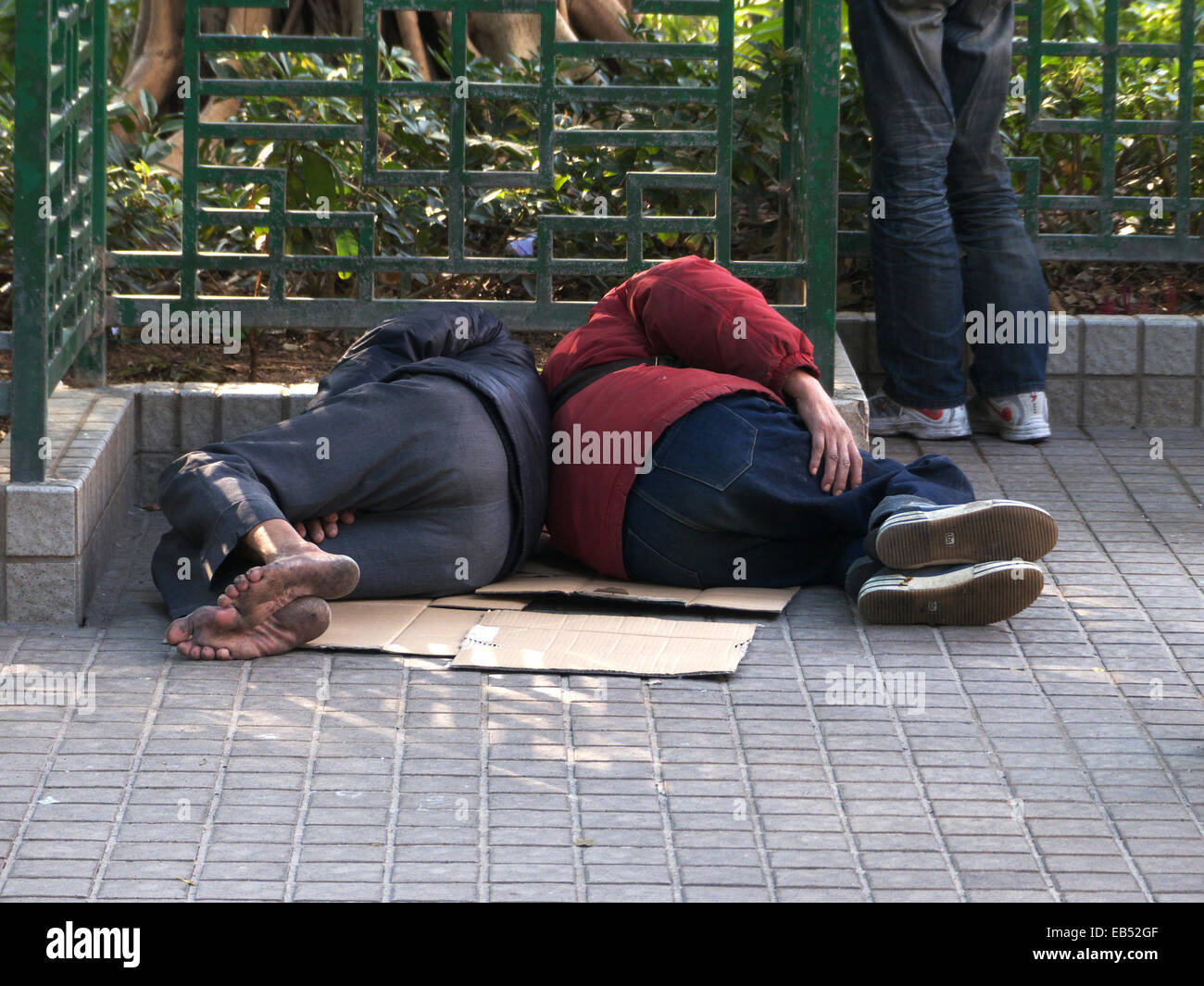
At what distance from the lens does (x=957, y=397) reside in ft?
17.4

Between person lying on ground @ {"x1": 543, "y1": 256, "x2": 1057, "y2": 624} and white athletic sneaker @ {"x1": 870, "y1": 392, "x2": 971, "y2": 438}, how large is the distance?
121 centimetres

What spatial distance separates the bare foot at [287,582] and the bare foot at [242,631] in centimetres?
2

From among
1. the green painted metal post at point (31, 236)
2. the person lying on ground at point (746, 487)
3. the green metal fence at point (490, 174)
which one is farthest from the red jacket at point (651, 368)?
the green painted metal post at point (31, 236)

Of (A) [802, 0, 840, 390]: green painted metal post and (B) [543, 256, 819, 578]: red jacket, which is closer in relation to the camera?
(B) [543, 256, 819, 578]: red jacket

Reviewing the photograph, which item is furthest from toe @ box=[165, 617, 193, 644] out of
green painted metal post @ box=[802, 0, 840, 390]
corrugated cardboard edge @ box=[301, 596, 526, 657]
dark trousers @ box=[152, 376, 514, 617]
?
green painted metal post @ box=[802, 0, 840, 390]

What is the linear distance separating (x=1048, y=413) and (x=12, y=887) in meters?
3.96

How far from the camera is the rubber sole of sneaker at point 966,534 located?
3650 millimetres

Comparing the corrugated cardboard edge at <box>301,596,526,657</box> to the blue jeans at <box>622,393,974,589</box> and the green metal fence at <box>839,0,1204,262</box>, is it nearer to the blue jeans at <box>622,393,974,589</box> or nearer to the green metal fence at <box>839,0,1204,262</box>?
the blue jeans at <box>622,393,974,589</box>

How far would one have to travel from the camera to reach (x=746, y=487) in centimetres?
387

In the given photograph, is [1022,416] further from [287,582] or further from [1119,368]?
[287,582]

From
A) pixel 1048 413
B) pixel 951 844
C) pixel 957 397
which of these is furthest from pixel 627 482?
pixel 1048 413

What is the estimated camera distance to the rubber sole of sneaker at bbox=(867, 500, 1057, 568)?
3.65 m

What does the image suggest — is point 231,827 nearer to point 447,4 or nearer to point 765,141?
point 447,4

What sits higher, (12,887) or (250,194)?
(250,194)
